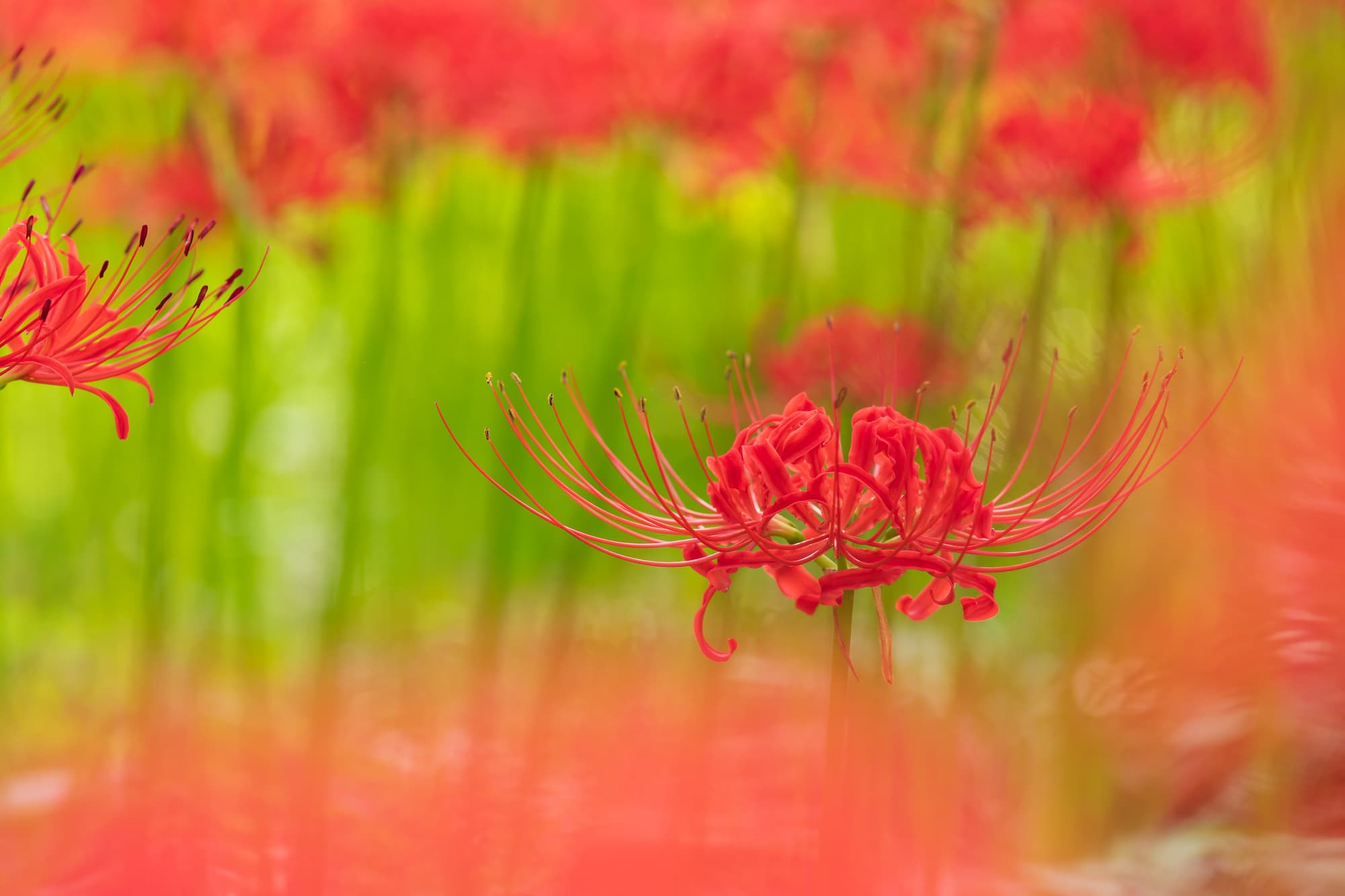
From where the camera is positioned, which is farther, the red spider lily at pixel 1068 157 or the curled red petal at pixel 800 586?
the red spider lily at pixel 1068 157

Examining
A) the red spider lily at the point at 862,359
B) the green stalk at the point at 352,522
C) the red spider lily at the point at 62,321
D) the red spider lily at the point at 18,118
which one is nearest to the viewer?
the red spider lily at the point at 62,321

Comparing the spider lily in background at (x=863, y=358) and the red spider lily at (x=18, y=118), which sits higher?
the red spider lily at (x=18, y=118)

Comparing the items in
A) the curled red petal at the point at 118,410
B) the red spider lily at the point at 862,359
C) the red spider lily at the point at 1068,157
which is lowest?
the curled red petal at the point at 118,410

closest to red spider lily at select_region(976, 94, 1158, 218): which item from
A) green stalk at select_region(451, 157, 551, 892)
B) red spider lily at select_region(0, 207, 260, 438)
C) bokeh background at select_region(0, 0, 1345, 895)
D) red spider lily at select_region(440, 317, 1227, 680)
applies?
bokeh background at select_region(0, 0, 1345, 895)

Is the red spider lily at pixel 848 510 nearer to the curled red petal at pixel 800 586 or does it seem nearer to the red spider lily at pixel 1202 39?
the curled red petal at pixel 800 586

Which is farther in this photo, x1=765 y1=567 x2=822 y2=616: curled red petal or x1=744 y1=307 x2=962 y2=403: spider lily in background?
x1=744 y1=307 x2=962 y2=403: spider lily in background

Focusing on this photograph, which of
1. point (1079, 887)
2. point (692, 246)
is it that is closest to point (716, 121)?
point (692, 246)

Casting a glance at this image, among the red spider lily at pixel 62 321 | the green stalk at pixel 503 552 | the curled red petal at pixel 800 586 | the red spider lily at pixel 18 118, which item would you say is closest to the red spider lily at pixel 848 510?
the curled red petal at pixel 800 586

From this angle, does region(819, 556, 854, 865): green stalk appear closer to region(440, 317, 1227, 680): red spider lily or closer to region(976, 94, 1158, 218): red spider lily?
region(440, 317, 1227, 680): red spider lily

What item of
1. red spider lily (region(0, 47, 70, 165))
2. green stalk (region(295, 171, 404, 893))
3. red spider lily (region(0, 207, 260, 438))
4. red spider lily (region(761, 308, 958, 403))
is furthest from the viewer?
green stalk (region(295, 171, 404, 893))
